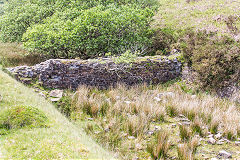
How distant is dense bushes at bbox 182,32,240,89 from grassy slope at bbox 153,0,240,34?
483 centimetres

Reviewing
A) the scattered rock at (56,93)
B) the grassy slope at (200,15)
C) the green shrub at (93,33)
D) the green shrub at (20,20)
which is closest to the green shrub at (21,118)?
the scattered rock at (56,93)

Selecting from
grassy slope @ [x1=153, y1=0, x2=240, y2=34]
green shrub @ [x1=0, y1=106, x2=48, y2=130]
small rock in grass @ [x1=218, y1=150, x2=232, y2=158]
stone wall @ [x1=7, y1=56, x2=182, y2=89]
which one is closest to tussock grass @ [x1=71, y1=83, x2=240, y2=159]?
small rock in grass @ [x1=218, y1=150, x2=232, y2=158]

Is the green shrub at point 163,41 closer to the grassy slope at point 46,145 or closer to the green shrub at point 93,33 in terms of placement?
the green shrub at point 93,33

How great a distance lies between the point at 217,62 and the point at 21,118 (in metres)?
9.70

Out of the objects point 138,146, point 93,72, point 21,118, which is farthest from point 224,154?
point 93,72

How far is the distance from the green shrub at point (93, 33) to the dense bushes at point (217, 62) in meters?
3.71

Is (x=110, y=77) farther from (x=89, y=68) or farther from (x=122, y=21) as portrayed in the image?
(x=122, y=21)

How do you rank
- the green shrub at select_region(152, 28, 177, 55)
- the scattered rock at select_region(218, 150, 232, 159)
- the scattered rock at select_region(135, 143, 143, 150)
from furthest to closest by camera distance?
1. the green shrub at select_region(152, 28, 177, 55)
2. the scattered rock at select_region(135, 143, 143, 150)
3. the scattered rock at select_region(218, 150, 232, 159)

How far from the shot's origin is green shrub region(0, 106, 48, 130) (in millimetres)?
4504

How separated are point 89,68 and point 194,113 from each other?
5831mm

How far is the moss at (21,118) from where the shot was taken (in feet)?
14.8

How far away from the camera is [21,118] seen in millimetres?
4664

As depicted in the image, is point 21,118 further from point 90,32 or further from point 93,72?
point 90,32

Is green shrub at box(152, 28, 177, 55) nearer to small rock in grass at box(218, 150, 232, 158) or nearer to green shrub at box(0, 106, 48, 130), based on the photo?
small rock in grass at box(218, 150, 232, 158)
